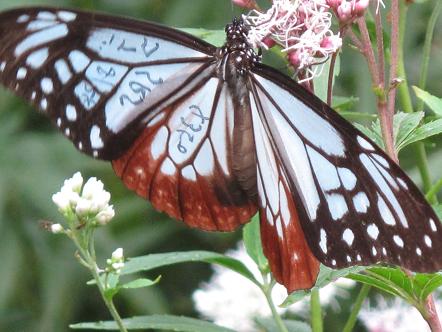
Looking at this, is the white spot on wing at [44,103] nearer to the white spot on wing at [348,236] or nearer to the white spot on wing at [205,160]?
the white spot on wing at [205,160]

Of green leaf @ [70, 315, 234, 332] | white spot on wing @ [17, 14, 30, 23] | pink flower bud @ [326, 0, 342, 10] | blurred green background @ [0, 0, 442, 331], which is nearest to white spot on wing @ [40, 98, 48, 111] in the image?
white spot on wing @ [17, 14, 30, 23]

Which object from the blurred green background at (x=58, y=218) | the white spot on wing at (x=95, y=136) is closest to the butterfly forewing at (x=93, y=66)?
the white spot on wing at (x=95, y=136)

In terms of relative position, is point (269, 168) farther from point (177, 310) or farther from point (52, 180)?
point (177, 310)

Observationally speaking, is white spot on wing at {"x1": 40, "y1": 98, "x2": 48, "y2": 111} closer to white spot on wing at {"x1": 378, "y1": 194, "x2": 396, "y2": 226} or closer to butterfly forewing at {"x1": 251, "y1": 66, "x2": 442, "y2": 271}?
butterfly forewing at {"x1": 251, "y1": 66, "x2": 442, "y2": 271}

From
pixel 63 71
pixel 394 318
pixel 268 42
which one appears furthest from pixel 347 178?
pixel 394 318

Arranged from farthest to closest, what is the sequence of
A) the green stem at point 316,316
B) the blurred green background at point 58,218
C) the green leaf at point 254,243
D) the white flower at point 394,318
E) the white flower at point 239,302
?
1. the blurred green background at point 58,218
2. the white flower at point 239,302
3. the white flower at point 394,318
4. the green leaf at point 254,243
5. the green stem at point 316,316

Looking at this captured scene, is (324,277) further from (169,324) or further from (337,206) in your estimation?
(169,324)

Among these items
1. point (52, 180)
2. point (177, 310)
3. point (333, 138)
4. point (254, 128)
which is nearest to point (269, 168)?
point (254, 128)

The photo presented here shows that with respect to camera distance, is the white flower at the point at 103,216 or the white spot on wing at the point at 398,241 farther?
the white flower at the point at 103,216
